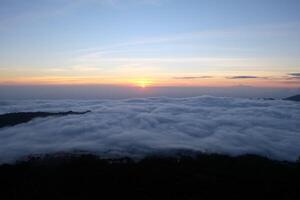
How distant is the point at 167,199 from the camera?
351 ft

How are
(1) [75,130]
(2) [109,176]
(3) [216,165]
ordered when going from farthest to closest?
(1) [75,130]
(3) [216,165]
(2) [109,176]

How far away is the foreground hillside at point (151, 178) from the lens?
359ft

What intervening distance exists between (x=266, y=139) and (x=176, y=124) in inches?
1935

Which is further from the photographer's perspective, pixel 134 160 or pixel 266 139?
pixel 266 139

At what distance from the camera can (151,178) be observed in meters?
121

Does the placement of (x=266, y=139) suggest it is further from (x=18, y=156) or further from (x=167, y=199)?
(x=18, y=156)

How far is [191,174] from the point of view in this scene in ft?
409

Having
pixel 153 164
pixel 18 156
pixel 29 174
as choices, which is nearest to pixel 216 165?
pixel 153 164

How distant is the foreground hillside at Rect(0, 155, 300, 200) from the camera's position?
359 ft

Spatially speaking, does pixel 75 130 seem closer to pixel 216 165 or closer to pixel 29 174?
pixel 29 174

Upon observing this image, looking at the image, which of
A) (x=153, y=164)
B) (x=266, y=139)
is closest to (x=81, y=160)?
(x=153, y=164)

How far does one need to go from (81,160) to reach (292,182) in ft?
261

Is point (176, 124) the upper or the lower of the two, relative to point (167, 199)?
upper

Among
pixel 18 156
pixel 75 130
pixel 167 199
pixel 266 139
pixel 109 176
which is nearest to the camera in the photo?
pixel 167 199
